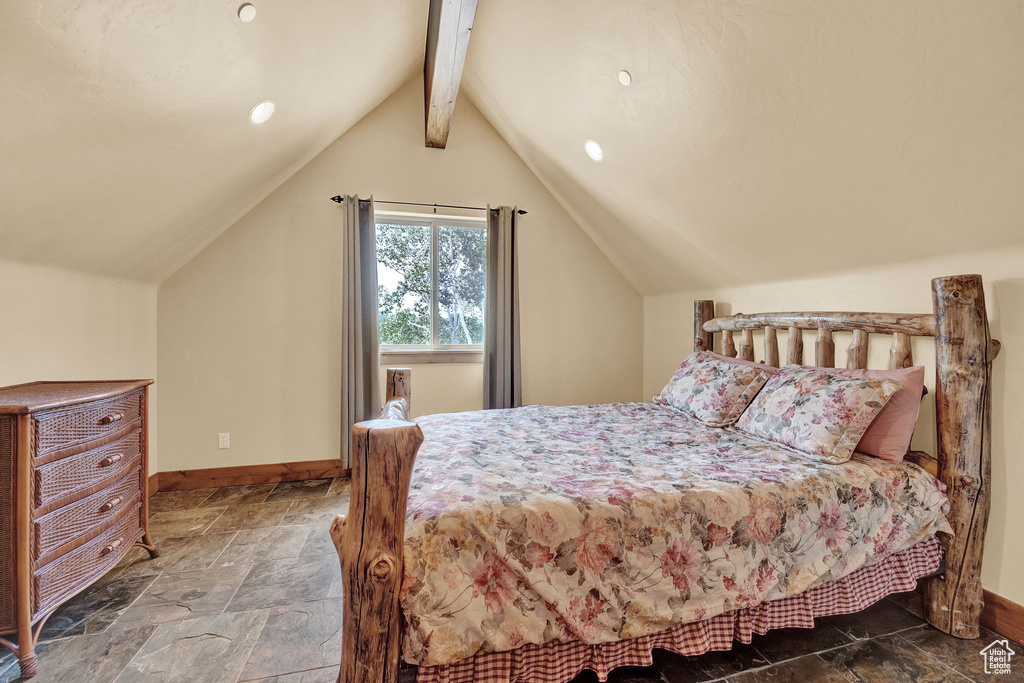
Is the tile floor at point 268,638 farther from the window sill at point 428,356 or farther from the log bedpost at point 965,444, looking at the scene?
the window sill at point 428,356

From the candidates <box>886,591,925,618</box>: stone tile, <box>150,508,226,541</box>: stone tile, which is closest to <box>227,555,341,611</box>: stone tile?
<box>150,508,226,541</box>: stone tile

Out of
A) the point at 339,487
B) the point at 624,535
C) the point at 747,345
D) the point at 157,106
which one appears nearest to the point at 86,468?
the point at 157,106

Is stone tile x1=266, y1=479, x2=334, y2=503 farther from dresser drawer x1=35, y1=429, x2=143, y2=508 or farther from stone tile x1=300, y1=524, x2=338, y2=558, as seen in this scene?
dresser drawer x1=35, y1=429, x2=143, y2=508

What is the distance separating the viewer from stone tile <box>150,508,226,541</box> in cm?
245

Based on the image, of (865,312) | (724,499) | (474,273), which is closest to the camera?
(724,499)

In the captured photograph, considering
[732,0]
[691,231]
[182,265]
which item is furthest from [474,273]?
[732,0]

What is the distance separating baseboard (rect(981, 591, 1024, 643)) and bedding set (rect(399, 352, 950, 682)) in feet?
0.96

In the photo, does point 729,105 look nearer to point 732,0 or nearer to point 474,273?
point 732,0

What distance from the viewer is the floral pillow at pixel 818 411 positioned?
1768 mm

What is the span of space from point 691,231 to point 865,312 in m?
1.06

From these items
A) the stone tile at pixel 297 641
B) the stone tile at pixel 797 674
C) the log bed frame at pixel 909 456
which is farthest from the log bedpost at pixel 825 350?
the stone tile at pixel 297 641

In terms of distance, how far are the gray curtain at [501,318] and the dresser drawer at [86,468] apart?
212cm

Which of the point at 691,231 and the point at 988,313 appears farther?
the point at 691,231

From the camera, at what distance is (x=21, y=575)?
143cm
